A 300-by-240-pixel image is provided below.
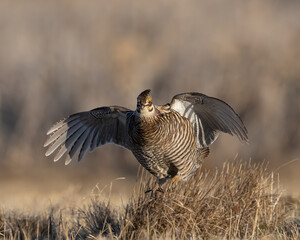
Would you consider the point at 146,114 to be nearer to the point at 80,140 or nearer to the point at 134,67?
the point at 80,140

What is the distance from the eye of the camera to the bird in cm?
565

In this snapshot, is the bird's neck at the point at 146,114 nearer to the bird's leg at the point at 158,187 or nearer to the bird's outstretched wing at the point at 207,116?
the bird's outstretched wing at the point at 207,116

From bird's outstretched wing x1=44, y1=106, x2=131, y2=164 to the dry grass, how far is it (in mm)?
656

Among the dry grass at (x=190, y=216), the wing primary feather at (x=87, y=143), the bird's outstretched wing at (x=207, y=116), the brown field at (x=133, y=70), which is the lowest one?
the dry grass at (x=190, y=216)

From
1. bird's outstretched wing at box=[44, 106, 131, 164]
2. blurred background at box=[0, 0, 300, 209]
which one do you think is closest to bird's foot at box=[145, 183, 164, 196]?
bird's outstretched wing at box=[44, 106, 131, 164]

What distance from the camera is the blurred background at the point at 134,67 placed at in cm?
1352

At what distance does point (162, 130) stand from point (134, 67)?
9398 mm

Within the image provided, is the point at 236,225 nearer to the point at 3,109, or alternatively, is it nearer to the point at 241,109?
the point at 241,109

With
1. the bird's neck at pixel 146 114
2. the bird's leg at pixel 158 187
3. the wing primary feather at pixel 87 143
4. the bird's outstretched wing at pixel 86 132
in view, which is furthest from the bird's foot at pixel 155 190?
the wing primary feather at pixel 87 143

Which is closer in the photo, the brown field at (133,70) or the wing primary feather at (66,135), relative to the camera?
the wing primary feather at (66,135)

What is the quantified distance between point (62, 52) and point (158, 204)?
10.5m

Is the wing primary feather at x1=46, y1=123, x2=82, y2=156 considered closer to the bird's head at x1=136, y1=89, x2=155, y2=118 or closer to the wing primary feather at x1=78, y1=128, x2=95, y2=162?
the wing primary feather at x1=78, y1=128, x2=95, y2=162

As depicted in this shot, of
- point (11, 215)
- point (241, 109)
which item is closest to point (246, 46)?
point (241, 109)

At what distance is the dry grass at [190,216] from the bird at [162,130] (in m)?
0.22
